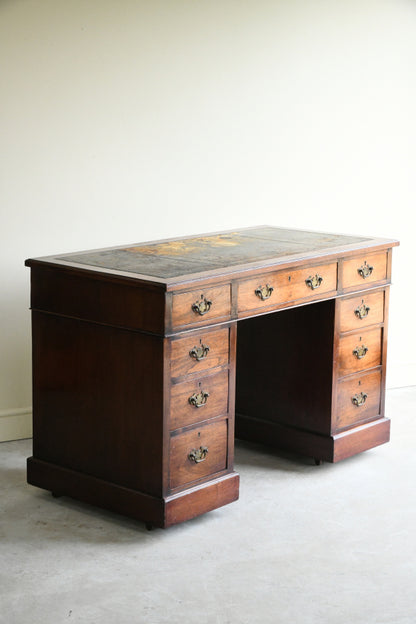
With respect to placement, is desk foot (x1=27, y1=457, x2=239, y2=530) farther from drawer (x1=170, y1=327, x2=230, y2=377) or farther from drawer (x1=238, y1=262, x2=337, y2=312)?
drawer (x1=238, y1=262, x2=337, y2=312)

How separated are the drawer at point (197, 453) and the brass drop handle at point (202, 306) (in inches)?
15.7

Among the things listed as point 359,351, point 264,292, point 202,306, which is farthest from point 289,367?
point 202,306

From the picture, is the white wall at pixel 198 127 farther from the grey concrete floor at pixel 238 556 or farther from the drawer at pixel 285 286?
the grey concrete floor at pixel 238 556

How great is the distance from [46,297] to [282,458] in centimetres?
123

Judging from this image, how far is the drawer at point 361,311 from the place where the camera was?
3.71 meters

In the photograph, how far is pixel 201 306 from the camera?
309cm

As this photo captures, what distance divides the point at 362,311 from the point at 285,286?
516 mm

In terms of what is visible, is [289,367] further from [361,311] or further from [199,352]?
[199,352]

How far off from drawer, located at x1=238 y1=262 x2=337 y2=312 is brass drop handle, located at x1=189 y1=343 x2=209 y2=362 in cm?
19

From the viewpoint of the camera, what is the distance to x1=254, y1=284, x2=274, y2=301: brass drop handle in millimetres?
3291

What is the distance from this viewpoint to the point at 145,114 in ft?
13.5

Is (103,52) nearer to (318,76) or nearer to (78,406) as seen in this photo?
(318,76)

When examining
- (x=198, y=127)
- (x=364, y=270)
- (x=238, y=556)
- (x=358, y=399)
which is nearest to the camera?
(x=238, y=556)

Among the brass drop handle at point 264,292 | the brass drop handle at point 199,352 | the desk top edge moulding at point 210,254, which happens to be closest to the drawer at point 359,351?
the desk top edge moulding at point 210,254
